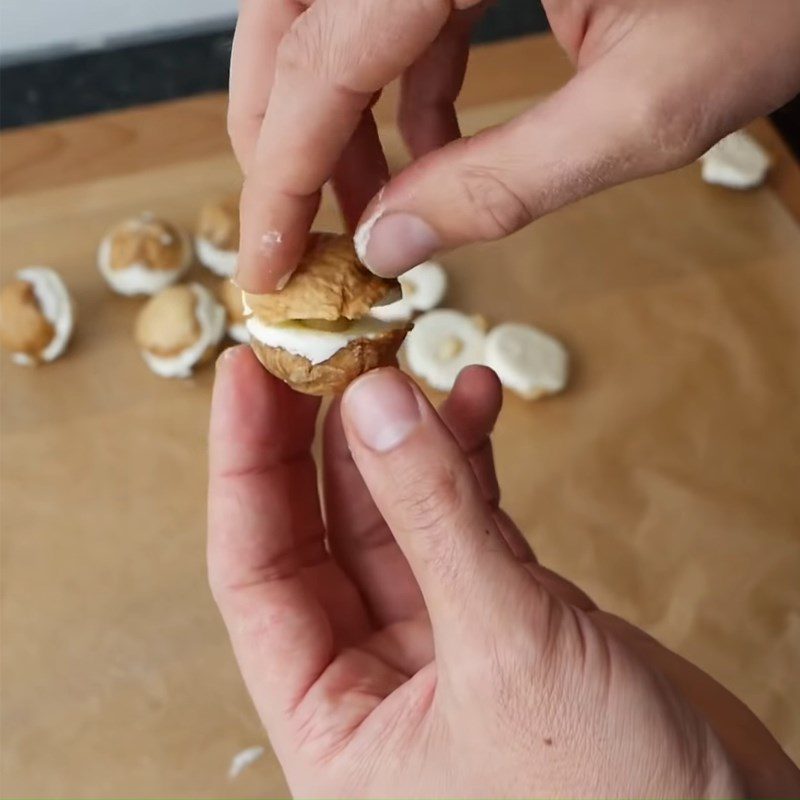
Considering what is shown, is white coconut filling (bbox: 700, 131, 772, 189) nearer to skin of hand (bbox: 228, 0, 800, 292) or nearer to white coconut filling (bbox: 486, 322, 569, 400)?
white coconut filling (bbox: 486, 322, 569, 400)

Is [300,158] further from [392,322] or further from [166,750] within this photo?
[166,750]

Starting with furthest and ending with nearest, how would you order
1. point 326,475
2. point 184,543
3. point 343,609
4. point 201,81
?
point 201,81
point 184,543
point 326,475
point 343,609

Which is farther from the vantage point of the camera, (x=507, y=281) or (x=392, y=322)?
(x=507, y=281)

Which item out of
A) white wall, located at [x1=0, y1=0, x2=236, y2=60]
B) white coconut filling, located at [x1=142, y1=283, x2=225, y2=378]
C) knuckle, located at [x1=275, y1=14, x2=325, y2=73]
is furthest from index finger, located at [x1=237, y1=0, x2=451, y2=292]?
white wall, located at [x1=0, y1=0, x2=236, y2=60]

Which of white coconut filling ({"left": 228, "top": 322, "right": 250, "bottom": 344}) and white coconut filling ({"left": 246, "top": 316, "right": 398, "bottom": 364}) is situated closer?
white coconut filling ({"left": 246, "top": 316, "right": 398, "bottom": 364})

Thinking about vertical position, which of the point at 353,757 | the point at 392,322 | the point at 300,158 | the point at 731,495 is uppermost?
the point at 300,158

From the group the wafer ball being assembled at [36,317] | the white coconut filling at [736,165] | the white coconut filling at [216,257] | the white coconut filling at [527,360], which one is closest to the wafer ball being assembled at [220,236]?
the white coconut filling at [216,257]

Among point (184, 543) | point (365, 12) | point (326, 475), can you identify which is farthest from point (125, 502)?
point (365, 12)

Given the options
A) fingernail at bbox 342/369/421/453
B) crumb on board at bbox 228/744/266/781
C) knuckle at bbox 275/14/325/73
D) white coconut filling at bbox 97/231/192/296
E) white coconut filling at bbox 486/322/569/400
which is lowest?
crumb on board at bbox 228/744/266/781
